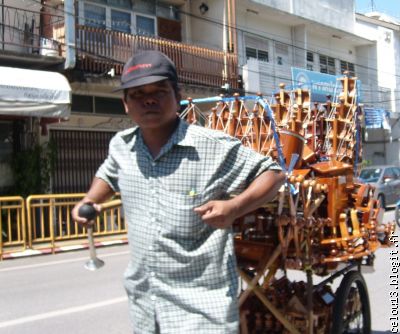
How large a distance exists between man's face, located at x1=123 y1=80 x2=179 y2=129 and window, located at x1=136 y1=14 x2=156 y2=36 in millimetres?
16430

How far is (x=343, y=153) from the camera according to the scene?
478cm

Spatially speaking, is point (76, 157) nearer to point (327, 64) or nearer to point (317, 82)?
point (317, 82)

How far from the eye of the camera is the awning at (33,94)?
1235 centimetres

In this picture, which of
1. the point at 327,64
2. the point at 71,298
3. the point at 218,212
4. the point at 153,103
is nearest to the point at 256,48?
the point at 327,64

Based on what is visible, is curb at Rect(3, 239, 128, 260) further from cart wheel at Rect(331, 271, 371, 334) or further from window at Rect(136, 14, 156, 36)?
window at Rect(136, 14, 156, 36)

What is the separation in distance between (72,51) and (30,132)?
7.78ft

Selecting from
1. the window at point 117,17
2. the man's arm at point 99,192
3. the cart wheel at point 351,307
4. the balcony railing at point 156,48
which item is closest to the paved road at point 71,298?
the cart wheel at point 351,307

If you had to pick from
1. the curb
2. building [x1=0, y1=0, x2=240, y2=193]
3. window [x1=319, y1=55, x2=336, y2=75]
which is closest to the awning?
building [x1=0, y1=0, x2=240, y2=193]

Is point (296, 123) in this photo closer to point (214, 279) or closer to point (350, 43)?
point (214, 279)

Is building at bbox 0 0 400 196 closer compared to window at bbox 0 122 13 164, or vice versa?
window at bbox 0 122 13 164

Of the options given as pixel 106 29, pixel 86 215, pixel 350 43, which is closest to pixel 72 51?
pixel 106 29

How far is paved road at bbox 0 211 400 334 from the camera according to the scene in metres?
5.86

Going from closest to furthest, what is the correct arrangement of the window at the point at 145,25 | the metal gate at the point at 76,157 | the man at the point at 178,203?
the man at the point at 178,203 < the metal gate at the point at 76,157 < the window at the point at 145,25

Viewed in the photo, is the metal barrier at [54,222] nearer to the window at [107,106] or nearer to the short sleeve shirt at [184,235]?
the window at [107,106]
